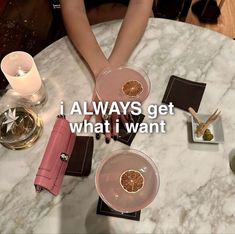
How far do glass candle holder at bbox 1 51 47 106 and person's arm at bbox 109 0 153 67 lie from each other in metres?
0.33

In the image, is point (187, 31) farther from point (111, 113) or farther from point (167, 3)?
point (167, 3)

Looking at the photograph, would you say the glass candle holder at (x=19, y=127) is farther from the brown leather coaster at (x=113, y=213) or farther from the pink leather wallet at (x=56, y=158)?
the brown leather coaster at (x=113, y=213)

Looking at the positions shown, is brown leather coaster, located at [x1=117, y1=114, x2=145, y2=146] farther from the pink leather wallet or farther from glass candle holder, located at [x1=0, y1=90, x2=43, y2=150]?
glass candle holder, located at [x1=0, y1=90, x2=43, y2=150]

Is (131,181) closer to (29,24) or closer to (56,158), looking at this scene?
(56,158)

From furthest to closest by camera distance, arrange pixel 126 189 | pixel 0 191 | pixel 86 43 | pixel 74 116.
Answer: pixel 86 43, pixel 74 116, pixel 0 191, pixel 126 189

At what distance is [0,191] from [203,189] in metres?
0.70

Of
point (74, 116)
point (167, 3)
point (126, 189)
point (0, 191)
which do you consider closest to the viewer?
point (126, 189)

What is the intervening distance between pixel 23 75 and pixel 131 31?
512 millimetres

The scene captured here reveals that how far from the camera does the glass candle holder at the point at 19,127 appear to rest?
1156 mm

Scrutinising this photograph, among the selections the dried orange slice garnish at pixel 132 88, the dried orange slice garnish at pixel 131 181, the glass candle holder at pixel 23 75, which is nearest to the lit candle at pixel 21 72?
the glass candle holder at pixel 23 75

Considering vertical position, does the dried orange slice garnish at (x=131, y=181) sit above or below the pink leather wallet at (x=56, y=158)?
above

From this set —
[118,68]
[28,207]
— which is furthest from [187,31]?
[28,207]

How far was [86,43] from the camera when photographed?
1349 mm

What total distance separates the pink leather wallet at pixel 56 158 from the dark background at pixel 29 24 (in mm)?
697
